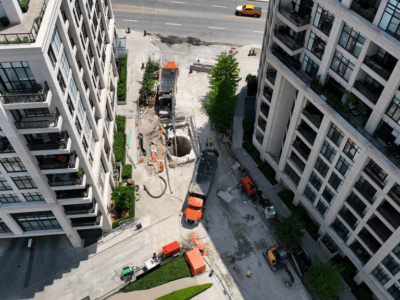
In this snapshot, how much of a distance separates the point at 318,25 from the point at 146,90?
139ft

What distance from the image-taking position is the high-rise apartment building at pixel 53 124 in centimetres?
3441

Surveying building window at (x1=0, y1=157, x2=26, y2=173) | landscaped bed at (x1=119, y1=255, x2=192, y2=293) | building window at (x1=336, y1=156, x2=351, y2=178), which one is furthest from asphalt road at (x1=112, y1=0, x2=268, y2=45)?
building window at (x1=0, y1=157, x2=26, y2=173)

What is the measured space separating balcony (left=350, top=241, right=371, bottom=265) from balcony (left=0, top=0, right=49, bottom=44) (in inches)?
1843

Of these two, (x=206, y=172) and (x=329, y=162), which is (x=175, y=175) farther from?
(x=329, y=162)

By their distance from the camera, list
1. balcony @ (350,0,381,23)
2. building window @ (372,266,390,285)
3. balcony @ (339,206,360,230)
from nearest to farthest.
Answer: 1. balcony @ (350,0,381,23)
2. building window @ (372,266,390,285)
3. balcony @ (339,206,360,230)

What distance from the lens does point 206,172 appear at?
208 ft

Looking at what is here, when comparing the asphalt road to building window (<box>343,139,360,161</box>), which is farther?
the asphalt road

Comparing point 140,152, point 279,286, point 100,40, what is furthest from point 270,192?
point 100,40

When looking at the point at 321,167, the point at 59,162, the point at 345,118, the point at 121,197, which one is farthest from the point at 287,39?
the point at 121,197

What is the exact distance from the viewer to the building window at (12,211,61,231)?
167 feet

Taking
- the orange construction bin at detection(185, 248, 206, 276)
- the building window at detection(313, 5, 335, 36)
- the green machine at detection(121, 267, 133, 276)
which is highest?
the building window at detection(313, 5, 335, 36)

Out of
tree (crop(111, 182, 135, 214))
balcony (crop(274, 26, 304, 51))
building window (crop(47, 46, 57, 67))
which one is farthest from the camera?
tree (crop(111, 182, 135, 214))

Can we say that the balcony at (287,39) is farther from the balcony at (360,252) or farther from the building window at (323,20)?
the balcony at (360,252)

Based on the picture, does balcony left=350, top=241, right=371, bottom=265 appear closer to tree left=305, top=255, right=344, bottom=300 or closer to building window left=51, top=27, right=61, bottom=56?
tree left=305, top=255, right=344, bottom=300
